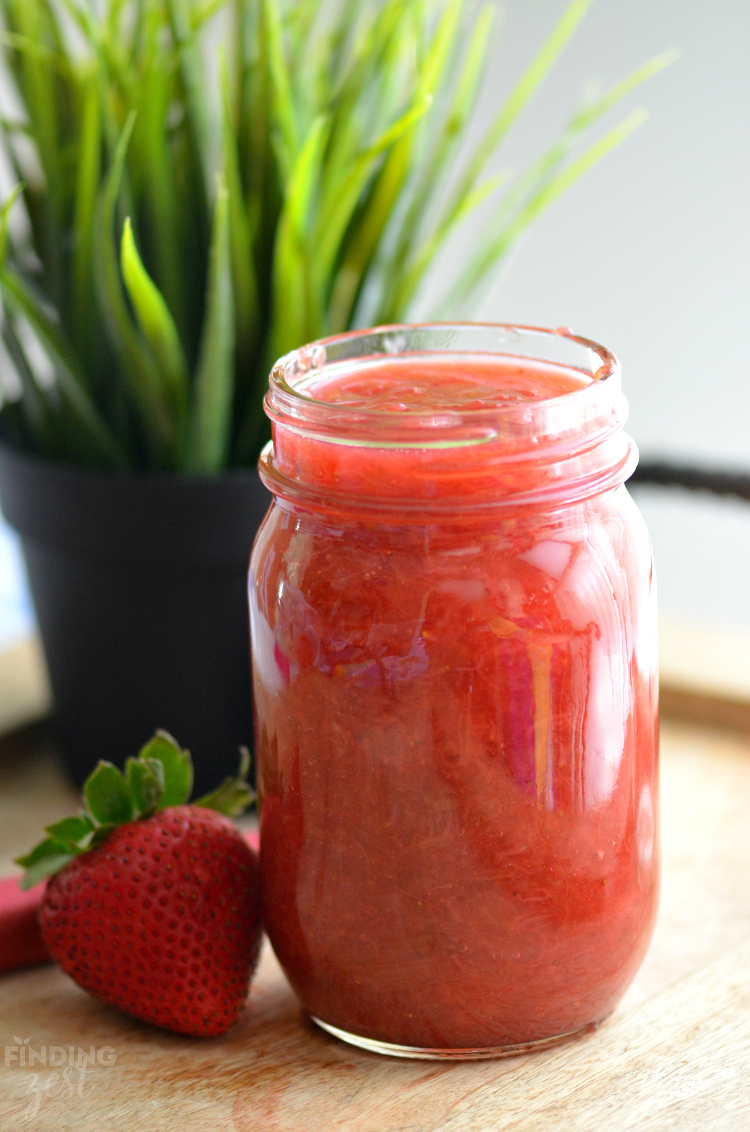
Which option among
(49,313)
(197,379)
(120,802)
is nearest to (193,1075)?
(120,802)

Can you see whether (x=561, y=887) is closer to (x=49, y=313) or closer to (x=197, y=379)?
(x=197, y=379)

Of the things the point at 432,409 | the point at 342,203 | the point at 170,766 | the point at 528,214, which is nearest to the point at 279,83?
the point at 342,203

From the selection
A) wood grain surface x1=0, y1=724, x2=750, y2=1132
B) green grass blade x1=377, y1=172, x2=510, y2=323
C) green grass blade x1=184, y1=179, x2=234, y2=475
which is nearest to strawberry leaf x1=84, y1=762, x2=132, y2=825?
wood grain surface x1=0, y1=724, x2=750, y2=1132

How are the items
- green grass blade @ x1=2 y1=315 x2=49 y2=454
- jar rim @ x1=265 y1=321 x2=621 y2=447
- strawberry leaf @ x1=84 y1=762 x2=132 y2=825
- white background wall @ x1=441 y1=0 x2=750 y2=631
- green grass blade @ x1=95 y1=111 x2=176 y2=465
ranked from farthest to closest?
white background wall @ x1=441 y1=0 x2=750 y2=631, green grass blade @ x1=2 y1=315 x2=49 y2=454, green grass blade @ x1=95 y1=111 x2=176 y2=465, strawberry leaf @ x1=84 y1=762 x2=132 y2=825, jar rim @ x1=265 y1=321 x2=621 y2=447

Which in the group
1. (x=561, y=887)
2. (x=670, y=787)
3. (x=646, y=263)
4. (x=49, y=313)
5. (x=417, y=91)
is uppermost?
(x=417, y=91)

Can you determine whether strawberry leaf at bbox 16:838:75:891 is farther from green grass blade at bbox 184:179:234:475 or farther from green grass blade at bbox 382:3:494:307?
green grass blade at bbox 382:3:494:307

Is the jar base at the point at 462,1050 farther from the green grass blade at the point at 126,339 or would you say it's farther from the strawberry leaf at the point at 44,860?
the green grass blade at the point at 126,339
